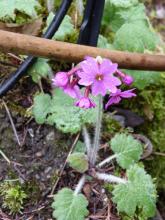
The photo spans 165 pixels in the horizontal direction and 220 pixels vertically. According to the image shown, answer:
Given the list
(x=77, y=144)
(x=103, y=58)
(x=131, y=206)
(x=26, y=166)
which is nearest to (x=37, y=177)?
(x=26, y=166)

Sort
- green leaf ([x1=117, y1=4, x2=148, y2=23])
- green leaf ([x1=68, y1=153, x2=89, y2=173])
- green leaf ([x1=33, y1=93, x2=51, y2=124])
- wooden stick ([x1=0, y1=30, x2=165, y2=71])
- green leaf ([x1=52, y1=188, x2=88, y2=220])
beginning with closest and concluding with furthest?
1. wooden stick ([x1=0, y1=30, x2=165, y2=71])
2. green leaf ([x1=52, y1=188, x2=88, y2=220])
3. green leaf ([x1=68, y1=153, x2=89, y2=173])
4. green leaf ([x1=33, y1=93, x2=51, y2=124])
5. green leaf ([x1=117, y1=4, x2=148, y2=23])

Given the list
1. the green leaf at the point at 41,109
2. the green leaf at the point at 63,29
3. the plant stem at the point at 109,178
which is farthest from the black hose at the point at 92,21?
the plant stem at the point at 109,178

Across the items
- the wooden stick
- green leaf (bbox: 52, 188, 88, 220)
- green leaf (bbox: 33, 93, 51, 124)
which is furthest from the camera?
green leaf (bbox: 33, 93, 51, 124)

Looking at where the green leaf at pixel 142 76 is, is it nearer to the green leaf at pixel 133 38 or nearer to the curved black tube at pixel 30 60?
the green leaf at pixel 133 38

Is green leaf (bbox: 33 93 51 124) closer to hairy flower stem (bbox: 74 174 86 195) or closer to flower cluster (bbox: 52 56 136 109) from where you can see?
hairy flower stem (bbox: 74 174 86 195)

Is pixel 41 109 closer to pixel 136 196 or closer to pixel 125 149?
pixel 125 149

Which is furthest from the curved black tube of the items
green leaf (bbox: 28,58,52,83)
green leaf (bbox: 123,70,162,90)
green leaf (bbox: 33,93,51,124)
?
green leaf (bbox: 123,70,162,90)

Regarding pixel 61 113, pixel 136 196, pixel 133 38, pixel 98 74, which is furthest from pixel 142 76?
pixel 98 74
